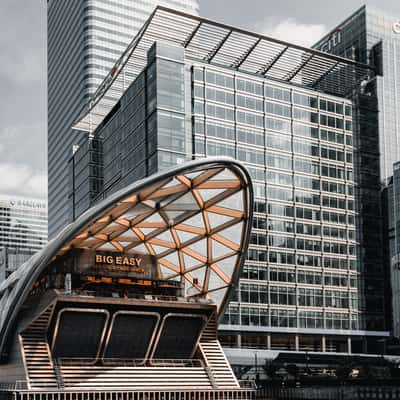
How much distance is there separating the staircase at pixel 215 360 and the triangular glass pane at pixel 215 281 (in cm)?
433

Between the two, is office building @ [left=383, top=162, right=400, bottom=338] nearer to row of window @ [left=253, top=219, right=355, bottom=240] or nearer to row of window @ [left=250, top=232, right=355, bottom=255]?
row of window @ [left=250, top=232, right=355, bottom=255]

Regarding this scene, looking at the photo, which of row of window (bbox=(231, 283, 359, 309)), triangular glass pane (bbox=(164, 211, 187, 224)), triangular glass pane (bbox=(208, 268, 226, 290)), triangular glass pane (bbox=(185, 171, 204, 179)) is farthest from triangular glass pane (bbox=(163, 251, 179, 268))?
row of window (bbox=(231, 283, 359, 309))

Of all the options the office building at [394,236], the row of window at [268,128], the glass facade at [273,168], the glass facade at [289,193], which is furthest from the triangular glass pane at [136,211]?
the office building at [394,236]

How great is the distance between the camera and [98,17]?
188375 millimetres

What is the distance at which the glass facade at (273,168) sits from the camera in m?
111

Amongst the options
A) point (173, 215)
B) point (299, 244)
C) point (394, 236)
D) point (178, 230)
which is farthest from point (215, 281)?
point (394, 236)

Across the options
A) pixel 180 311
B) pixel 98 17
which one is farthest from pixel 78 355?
pixel 98 17

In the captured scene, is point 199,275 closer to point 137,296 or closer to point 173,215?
point 137,296

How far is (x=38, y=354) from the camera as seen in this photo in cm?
6469

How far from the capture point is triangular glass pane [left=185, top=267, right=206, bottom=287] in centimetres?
7631

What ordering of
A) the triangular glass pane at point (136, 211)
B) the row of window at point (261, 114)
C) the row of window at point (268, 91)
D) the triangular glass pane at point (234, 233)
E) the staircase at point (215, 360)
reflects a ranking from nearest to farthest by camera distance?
the triangular glass pane at point (136, 211) → the staircase at point (215, 360) → the triangular glass pane at point (234, 233) → the row of window at point (261, 114) → the row of window at point (268, 91)

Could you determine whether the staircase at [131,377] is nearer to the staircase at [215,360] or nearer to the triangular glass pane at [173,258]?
the staircase at [215,360]

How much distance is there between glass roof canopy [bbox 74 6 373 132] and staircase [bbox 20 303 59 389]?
2187 inches

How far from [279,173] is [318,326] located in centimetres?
2528
